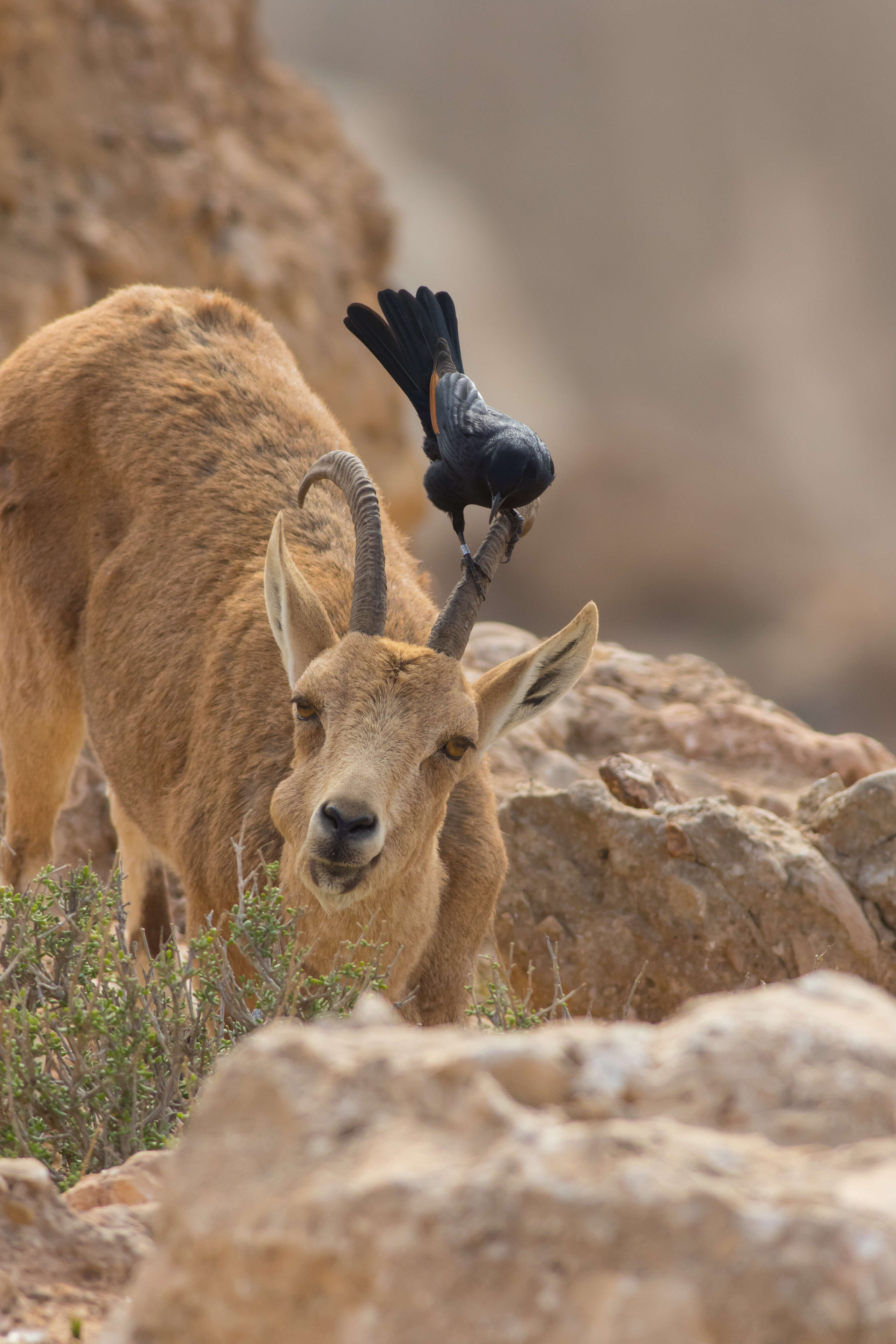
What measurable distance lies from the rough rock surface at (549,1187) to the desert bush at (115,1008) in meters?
1.31

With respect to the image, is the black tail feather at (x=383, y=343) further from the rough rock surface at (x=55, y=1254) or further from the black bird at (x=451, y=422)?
the rough rock surface at (x=55, y=1254)

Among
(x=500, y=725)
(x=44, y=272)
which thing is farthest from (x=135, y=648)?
(x=44, y=272)

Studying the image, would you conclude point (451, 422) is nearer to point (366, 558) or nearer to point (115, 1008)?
point (366, 558)

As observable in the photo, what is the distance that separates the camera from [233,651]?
484cm

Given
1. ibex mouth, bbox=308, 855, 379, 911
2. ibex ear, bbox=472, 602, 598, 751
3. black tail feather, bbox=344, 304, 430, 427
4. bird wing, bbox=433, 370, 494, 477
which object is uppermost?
black tail feather, bbox=344, 304, 430, 427

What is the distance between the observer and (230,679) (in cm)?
480

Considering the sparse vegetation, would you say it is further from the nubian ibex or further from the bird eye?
the bird eye

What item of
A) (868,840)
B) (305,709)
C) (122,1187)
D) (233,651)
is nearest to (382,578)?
(305,709)

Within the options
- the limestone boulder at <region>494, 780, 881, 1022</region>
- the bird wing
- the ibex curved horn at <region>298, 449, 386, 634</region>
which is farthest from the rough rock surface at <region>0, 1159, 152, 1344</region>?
the limestone boulder at <region>494, 780, 881, 1022</region>

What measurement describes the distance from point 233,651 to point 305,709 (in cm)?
73

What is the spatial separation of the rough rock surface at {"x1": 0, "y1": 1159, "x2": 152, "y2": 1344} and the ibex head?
163 cm

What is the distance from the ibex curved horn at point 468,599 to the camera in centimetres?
435

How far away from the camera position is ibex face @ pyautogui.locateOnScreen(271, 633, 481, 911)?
146 inches

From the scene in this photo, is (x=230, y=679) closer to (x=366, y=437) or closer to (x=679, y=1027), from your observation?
(x=679, y=1027)
